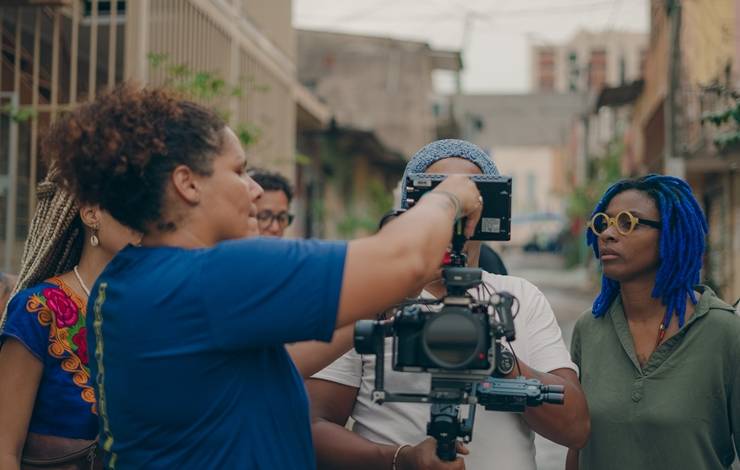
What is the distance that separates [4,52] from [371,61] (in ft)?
70.7

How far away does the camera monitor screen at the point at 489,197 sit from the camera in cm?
216

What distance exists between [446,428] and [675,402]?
47.8 inches

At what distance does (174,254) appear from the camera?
196 centimetres

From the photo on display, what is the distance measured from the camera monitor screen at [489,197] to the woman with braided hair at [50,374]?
32.9 inches

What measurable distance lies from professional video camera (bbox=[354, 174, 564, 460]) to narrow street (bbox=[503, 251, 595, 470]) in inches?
130

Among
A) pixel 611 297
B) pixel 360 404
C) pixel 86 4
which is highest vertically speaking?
pixel 86 4

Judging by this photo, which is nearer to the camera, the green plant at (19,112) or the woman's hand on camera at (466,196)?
the woman's hand on camera at (466,196)

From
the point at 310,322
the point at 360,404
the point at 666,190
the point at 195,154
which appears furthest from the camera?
the point at 666,190

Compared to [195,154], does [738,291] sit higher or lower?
lower

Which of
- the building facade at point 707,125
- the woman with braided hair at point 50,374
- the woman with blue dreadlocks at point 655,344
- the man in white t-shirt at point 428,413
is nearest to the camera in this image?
the man in white t-shirt at point 428,413

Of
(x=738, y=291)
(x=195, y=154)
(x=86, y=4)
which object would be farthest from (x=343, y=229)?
(x=195, y=154)

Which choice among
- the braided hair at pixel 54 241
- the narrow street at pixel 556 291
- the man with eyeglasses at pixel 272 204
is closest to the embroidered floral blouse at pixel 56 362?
the braided hair at pixel 54 241

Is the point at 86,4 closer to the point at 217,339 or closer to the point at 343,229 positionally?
the point at 217,339

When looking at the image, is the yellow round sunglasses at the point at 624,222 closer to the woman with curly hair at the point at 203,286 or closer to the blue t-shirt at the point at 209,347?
the woman with curly hair at the point at 203,286
